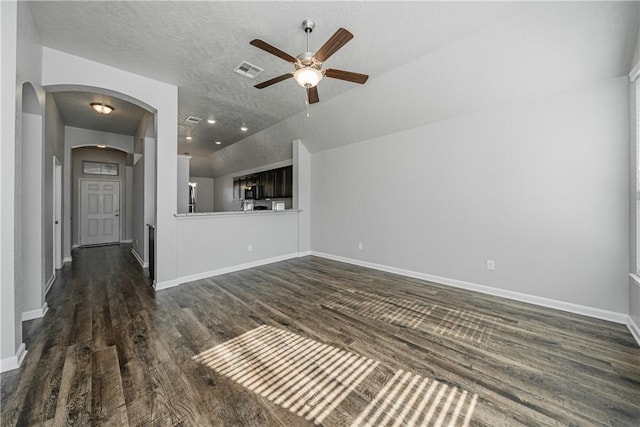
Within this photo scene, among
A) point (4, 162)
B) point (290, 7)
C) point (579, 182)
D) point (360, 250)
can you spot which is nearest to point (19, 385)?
point (4, 162)

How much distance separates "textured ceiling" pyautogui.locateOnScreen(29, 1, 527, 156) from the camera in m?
2.28

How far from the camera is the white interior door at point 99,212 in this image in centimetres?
700

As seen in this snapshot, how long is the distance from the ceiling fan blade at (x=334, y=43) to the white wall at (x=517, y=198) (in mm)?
2400

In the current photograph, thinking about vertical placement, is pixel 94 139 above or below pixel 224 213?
above

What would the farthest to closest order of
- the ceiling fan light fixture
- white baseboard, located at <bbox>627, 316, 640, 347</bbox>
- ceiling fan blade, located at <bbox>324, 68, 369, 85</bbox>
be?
ceiling fan blade, located at <bbox>324, 68, 369, 85</bbox> → the ceiling fan light fixture → white baseboard, located at <bbox>627, 316, 640, 347</bbox>

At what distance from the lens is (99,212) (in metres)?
7.22

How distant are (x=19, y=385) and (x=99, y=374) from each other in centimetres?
44

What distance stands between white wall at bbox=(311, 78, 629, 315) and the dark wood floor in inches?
20.1

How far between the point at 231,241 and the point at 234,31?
3126 millimetres

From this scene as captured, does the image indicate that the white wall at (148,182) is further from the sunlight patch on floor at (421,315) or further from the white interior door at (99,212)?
the sunlight patch on floor at (421,315)

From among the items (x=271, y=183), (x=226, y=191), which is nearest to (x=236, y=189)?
(x=226, y=191)

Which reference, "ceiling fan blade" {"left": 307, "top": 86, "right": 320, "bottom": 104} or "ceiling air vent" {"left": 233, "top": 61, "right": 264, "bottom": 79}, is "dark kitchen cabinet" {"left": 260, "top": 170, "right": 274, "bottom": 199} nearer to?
"ceiling air vent" {"left": 233, "top": 61, "right": 264, "bottom": 79}

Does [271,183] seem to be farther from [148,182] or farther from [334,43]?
[334,43]

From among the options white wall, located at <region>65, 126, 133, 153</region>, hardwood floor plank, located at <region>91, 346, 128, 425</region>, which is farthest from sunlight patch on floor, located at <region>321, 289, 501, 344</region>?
white wall, located at <region>65, 126, 133, 153</region>
